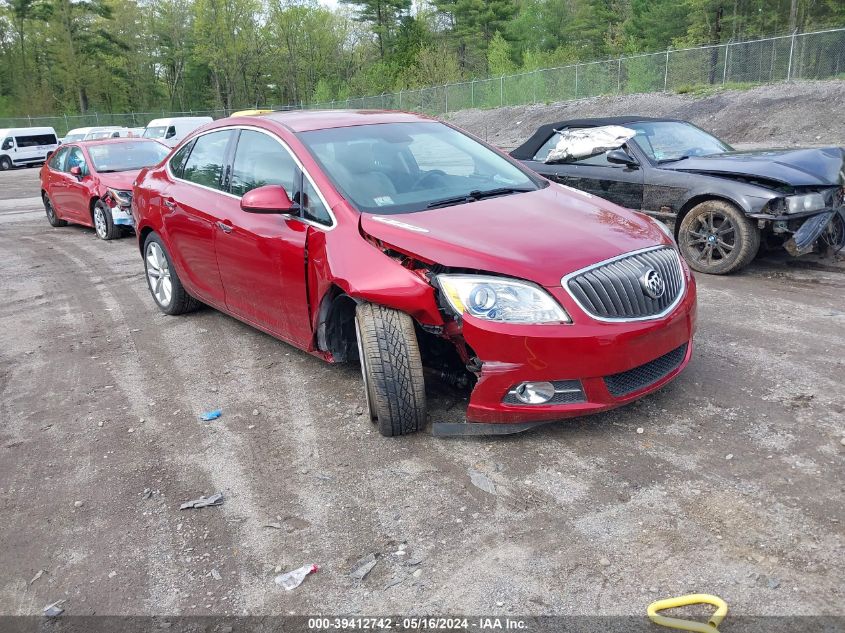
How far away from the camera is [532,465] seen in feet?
11.3

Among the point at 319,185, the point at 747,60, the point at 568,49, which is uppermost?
the point at 568,49

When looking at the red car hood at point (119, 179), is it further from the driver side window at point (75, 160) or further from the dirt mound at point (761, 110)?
the dirt mound at point (761, 110)

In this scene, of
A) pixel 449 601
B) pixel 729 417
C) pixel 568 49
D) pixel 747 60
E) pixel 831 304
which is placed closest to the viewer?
pixel 449 601

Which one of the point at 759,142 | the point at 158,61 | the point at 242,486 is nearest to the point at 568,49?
the point at 759,142

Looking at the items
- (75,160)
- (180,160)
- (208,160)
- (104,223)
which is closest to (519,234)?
(208,160)

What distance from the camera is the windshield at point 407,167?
4195 millimetres

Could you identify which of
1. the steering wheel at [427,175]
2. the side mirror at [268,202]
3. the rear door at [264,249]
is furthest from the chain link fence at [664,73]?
the side mirror at [268,202]

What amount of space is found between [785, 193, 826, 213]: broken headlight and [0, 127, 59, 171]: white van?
121 feet

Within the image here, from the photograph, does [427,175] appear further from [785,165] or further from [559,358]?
[785,165]

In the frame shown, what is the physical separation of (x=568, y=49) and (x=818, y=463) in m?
53.5

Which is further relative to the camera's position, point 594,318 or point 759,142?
point 759,142

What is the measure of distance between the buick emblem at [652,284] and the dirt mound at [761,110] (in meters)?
18.0

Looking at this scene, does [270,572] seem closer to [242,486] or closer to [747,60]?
[242,486]

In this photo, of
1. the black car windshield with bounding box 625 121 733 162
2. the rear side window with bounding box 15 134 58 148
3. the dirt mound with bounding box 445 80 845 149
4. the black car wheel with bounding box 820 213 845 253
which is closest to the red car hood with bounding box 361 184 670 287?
the black car windshield with bounding box 625 121 733 162
